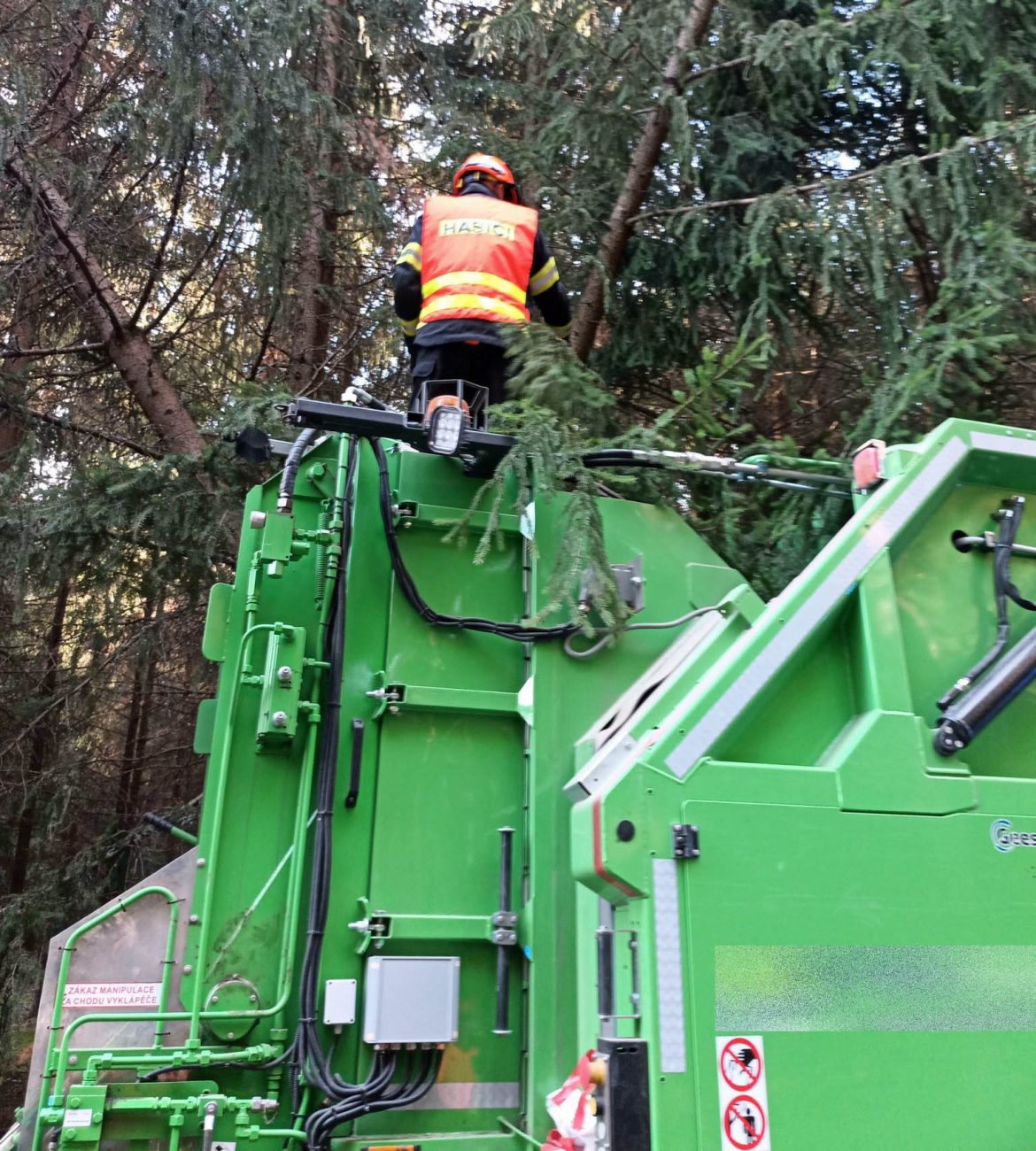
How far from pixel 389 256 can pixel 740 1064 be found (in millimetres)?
5870

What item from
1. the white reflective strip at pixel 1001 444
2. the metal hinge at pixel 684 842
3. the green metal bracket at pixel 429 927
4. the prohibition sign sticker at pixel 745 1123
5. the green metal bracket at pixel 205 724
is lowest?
the prohibition sign sticker at pixel 745 1123

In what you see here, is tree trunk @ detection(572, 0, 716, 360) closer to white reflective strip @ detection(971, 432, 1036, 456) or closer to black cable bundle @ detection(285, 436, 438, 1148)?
white reflective strip @ detection(971, 432, 1036, 456)

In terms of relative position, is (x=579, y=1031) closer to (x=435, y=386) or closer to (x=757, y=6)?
(x=435, y=386)

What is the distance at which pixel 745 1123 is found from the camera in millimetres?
2242

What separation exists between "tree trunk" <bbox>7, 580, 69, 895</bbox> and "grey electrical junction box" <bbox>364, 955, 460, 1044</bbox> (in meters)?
4.20

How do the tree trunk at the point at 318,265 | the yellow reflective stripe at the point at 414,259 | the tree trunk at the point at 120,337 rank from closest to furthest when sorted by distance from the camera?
the yellow reflective stripe at the point at 414,259, the tree trunk at the point at 120,337, the tree trunk at the point at 318,265

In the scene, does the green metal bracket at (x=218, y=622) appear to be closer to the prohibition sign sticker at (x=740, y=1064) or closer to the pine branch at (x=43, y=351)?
the prohibition sign sticker at (x=740, y=1064)

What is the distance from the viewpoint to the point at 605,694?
127 inches

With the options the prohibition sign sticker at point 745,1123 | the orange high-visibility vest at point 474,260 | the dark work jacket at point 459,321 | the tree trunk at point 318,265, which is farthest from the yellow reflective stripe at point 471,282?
the prohibition sign sticker at point 745,1123

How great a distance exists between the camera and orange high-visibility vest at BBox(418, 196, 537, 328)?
3842 millimetres

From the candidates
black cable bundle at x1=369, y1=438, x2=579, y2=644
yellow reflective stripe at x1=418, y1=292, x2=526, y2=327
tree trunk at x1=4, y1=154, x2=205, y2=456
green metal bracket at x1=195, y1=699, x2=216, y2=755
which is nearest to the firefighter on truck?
yellow reflective stripe at x1=418, y1=292, x2=526, y2=327

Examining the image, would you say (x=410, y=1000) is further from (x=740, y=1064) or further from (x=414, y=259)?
(x=414, y=259)

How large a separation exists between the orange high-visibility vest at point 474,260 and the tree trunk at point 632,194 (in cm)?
117

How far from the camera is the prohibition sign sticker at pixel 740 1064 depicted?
89.0 inches
